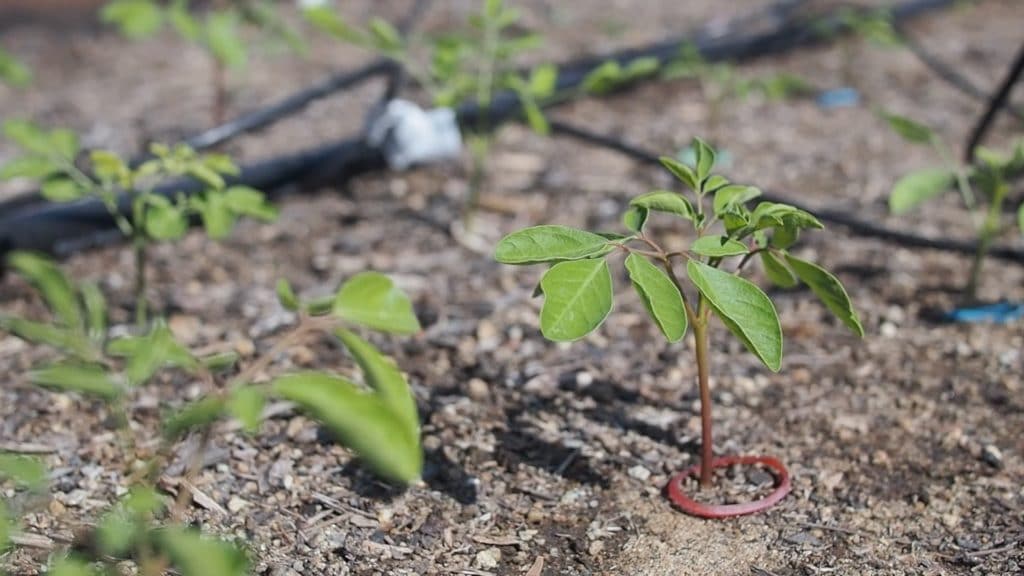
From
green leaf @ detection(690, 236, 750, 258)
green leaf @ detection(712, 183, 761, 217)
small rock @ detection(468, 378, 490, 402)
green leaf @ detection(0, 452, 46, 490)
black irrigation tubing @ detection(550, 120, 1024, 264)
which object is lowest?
small rock @ detection(468, 378, 490, 402)

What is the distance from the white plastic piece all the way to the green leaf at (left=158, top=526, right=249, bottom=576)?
186cm

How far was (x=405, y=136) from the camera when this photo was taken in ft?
9.06

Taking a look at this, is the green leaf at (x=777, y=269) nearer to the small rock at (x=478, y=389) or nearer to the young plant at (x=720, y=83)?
the small rock at (x=478, y=389)

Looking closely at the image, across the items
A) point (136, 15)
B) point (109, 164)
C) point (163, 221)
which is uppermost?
point (136, 15)

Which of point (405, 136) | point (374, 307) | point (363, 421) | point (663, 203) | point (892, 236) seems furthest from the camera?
point (405, 136)

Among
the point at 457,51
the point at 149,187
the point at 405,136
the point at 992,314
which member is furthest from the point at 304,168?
the point at 992,314

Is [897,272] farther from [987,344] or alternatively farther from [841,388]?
[841,388]

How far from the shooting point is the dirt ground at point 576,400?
1.43 m

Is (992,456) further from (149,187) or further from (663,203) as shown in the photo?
(149,187)

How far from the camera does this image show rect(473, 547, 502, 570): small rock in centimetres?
140

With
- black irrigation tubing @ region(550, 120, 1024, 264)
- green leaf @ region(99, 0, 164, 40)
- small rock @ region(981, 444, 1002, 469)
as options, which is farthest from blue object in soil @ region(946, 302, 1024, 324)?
green leaf @ region(99, 0, 164, 40)

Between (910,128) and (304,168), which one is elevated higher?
(910,128)

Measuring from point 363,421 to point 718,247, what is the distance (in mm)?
485

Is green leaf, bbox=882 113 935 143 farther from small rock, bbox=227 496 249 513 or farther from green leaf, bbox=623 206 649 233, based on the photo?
small rock, bbox=227 496 249 513
